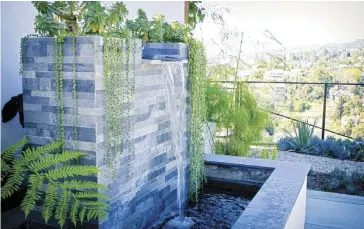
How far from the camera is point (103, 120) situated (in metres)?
2.27

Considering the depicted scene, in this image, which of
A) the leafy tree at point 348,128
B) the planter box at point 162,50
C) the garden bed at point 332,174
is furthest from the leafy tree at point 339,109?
the planter box at point 162,50

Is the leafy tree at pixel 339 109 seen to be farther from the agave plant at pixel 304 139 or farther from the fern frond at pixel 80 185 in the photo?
the fern frond at pixel 80 185

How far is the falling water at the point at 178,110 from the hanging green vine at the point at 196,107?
0.33 ft

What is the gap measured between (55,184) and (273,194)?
4.66 feet

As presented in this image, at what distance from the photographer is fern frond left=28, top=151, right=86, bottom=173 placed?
2166 millimetres

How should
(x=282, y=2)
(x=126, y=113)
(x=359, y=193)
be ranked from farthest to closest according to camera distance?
(x=282, y=2) → (x=359, y=193) → (x=126, y=113)

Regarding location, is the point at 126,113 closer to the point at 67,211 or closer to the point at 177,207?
the point at 67,211

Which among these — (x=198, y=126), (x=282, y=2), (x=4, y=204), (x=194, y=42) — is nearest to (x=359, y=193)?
(x=198, y=126)

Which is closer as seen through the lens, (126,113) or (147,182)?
(126,113)

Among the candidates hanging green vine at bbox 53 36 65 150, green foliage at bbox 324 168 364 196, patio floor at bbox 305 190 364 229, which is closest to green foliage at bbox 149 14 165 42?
hanging green vine at bbox 53 36 65 150

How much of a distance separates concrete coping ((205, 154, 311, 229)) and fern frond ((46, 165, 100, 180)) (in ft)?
2.79

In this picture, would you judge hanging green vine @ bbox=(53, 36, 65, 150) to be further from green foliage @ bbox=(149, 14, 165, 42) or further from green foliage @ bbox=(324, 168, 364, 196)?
green foliage @ bbox=(324, 168, 364, 196)

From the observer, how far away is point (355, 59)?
269 inches

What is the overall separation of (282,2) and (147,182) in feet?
22.3
